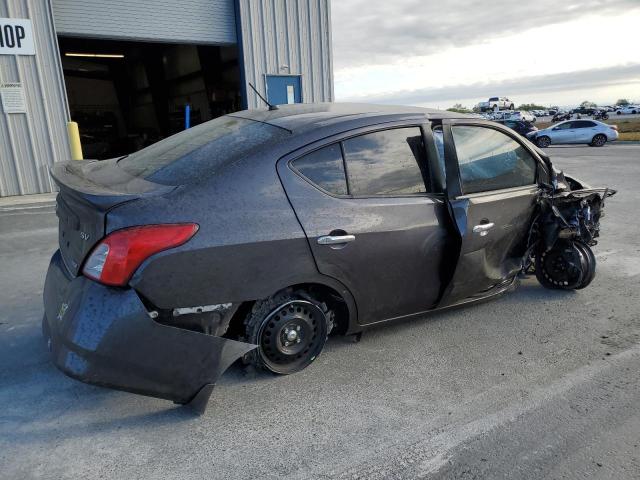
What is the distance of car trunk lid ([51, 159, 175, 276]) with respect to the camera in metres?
2.32

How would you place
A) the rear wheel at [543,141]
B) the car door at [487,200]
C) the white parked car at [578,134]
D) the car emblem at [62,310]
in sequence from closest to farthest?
the car emblem at [62,310] < the car door at [487,200] < the white parked car at [578,134] < the rear wheel at [543,141]

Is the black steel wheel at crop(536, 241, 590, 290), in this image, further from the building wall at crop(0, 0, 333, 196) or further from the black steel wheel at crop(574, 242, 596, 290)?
the building wall at crop(0, 0, 333, 196)

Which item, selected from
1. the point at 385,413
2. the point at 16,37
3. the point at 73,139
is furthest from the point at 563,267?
the point at 16,37

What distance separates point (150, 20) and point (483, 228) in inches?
440

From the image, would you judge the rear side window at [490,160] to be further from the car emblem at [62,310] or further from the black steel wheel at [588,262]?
the car emblem at [62,310]

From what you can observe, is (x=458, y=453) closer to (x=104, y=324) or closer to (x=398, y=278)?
(x=398, y=278)

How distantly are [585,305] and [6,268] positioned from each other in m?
5.58

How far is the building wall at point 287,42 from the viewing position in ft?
42.5

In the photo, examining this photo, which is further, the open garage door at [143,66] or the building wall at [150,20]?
the open garage door at [143,66]

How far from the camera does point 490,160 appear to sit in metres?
3.62

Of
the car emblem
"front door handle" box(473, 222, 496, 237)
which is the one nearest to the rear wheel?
"front door handle" box(473, 222, 496, 237)

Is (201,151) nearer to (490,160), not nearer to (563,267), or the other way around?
(490,160)

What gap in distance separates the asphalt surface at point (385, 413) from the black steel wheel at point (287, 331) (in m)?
0.13

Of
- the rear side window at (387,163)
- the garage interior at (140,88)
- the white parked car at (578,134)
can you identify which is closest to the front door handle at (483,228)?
the rear side window at (387,163)
